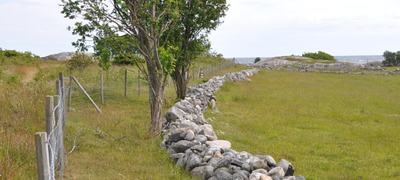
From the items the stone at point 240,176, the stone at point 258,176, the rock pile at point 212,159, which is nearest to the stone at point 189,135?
the rock pile at point 212,159

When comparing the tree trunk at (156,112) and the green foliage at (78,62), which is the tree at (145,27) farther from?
the green foliage at (78,62)

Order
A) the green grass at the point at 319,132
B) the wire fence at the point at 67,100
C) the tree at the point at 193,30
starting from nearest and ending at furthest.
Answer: the wire fence at the point at 67,100 < the green grass at the point at 319,132 < the tree at the point at 193,30

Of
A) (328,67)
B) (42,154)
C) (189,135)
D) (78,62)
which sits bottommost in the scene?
(328,67)

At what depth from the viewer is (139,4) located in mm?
13328

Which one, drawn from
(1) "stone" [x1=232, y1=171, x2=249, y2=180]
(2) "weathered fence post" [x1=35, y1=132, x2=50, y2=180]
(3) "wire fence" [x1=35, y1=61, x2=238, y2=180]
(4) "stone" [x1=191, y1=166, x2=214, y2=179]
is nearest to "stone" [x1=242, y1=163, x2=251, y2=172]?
(1) "stone" [x1=232, y1=171, x2=249, y2=180]

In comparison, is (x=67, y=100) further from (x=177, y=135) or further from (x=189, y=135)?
(x=189, y=135)

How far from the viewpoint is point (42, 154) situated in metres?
5.30

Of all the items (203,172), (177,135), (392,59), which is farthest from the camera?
(392,59)

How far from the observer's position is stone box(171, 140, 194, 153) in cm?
1114

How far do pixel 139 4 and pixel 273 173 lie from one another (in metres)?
6.27

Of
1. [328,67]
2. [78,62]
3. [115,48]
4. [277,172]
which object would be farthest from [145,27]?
[328,67]

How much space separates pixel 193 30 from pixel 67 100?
7488 mm

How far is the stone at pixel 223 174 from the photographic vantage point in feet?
29.2

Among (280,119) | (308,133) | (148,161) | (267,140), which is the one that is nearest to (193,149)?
(148,161)
